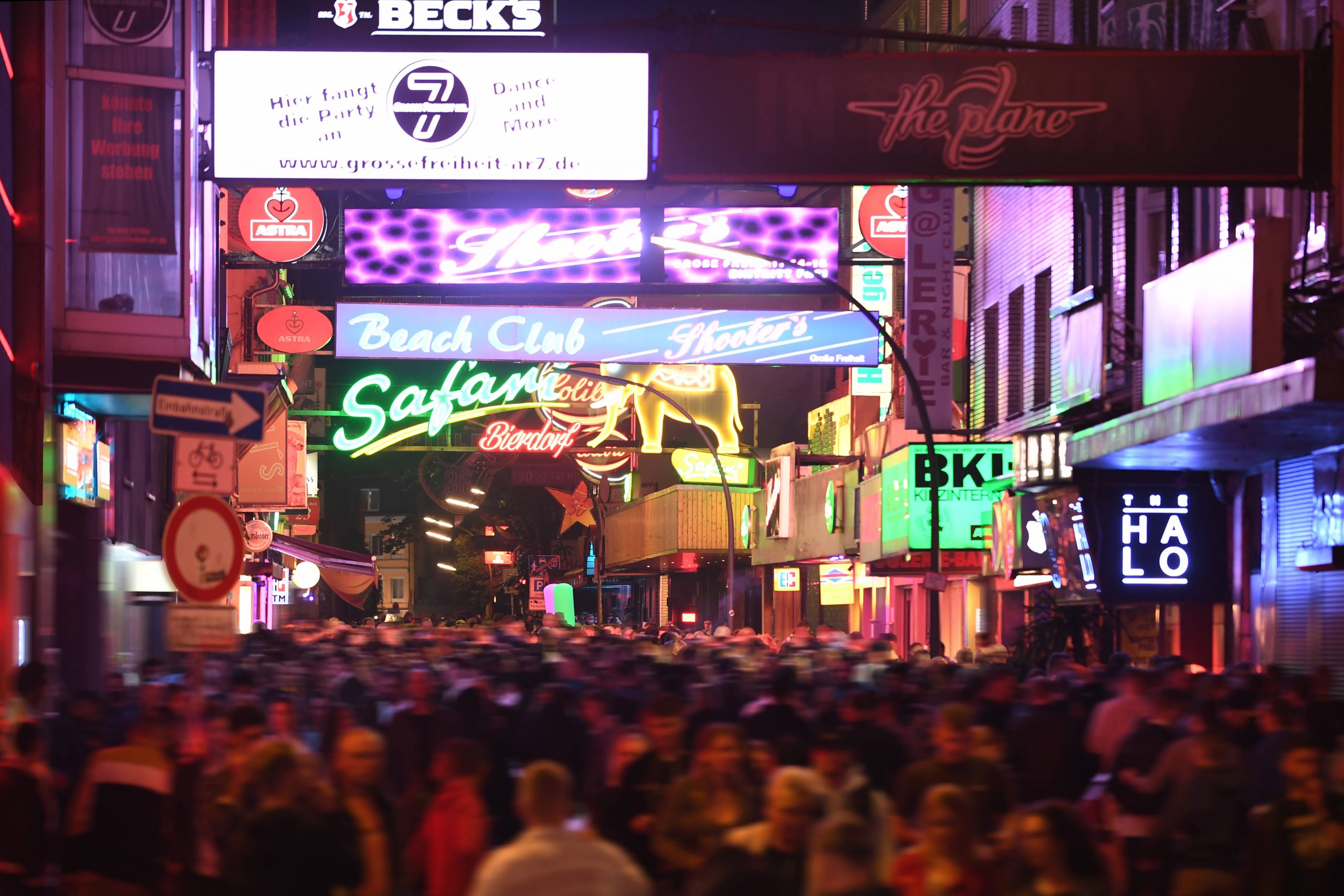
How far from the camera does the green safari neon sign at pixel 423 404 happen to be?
3672 cm

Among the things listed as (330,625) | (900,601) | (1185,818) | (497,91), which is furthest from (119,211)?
(900,601)

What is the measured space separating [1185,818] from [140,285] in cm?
1362

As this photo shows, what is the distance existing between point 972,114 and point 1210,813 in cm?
845

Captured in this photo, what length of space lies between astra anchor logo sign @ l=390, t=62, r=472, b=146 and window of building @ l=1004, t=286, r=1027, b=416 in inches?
586

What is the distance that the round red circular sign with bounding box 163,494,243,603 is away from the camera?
9.91 meters

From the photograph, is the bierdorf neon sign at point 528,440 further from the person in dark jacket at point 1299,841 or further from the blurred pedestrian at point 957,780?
the person in dark jacket at point 1299,841

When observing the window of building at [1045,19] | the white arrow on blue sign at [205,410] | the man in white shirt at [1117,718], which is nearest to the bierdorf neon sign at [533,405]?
the window of building at [1045,19]

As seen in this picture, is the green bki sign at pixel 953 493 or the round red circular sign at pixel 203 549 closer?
the round red circular sign at pixel 203 549

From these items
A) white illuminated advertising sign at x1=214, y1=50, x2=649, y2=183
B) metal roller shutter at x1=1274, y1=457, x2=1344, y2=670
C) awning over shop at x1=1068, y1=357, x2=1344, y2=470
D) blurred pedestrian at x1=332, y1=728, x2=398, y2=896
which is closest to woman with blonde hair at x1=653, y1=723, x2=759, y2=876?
blurred pedestrian at x1=332, y1=728, x2=398, y2=896

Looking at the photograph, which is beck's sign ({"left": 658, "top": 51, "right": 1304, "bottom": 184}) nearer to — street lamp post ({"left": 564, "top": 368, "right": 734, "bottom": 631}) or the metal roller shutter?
the metal roller shutter

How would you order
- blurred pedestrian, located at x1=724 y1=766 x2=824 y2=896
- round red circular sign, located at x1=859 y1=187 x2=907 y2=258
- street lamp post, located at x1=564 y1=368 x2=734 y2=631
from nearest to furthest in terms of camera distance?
1. blurred pedestrian, located at x1=724 y1=766 x2=824 y2=896
2. round red circular sign, located at x1=859 y1=187 x2=907 y2=258
3. street lamp post, located at x1=564 y1=368 x2=734 y2=631

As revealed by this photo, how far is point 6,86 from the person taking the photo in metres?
17.3

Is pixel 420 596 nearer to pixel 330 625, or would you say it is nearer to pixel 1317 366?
pixel 330 625

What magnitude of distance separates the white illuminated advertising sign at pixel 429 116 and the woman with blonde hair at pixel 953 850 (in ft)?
36.8
